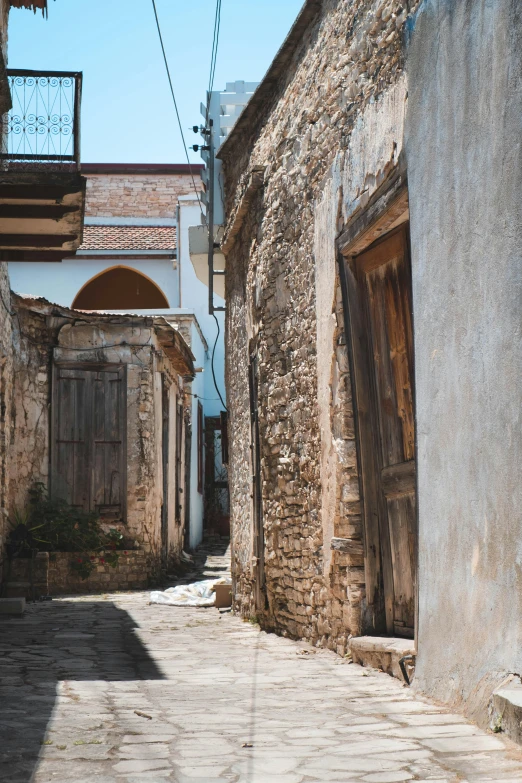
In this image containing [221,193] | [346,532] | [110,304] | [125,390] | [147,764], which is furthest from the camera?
[110,304]

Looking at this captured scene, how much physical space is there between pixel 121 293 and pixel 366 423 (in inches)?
733

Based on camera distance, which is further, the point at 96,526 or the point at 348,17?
the point at 96,526

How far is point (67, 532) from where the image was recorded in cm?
1235

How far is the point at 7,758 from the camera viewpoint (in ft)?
10.1

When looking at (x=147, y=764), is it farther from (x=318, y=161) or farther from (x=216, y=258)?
(x=216, y=258)

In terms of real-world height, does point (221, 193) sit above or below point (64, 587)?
above

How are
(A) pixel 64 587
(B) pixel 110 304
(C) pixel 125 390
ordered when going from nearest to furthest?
(A) pixel 64 587 → (C) pixel 125 390 → (B) pixel 110 304

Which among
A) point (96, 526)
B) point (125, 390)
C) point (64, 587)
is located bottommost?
point (64, 587)

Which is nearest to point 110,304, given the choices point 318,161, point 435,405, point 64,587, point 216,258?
point 64,587

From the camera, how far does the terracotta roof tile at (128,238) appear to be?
73.5ft

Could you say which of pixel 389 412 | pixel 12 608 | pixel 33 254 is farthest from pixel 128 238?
pixel 389 412

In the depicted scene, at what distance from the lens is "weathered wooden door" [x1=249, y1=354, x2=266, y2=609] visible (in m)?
7.98

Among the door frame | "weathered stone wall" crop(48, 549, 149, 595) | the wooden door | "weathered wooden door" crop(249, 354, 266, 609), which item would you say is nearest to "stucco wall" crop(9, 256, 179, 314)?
the wooden door

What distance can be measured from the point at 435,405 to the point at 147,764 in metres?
2.04
